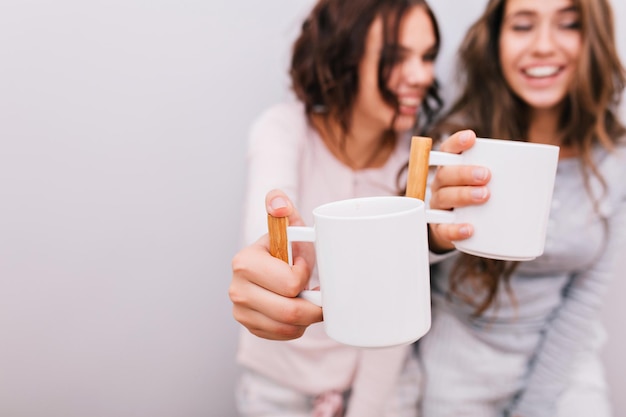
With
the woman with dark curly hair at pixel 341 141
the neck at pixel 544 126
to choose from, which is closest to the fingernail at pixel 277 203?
the woman with dark curly hair at pixel 341 141

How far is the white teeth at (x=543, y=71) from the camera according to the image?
0.93m

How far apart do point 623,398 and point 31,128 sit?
145 centimetres

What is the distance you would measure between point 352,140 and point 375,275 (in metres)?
0.65

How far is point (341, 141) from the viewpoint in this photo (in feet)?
3.37

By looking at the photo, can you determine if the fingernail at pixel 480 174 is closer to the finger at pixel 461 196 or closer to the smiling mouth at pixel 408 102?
the finger at pixel 461 196

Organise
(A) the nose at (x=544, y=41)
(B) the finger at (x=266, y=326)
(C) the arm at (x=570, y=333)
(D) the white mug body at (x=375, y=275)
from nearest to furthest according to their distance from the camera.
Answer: (D) the white mug body at (x=375, y=275) < (B) the finger at (x=266, y=326) < (A) the nose at (x=544, y=41) < (C) the arm at (x=570, y=333)

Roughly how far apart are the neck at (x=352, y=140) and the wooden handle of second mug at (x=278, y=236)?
0.56 metres

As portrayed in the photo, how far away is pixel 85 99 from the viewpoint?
1.04 metres

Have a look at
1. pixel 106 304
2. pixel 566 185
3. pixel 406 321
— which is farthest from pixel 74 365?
pixel 566 185

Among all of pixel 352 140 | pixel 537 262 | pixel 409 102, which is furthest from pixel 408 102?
pixel 537 262

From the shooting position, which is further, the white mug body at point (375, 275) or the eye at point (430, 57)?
the eye at point (430, 57)

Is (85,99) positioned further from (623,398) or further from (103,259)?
(623,398)

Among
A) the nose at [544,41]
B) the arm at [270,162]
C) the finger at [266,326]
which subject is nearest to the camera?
the finger at [266,326]

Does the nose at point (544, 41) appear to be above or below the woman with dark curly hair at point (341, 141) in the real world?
above
